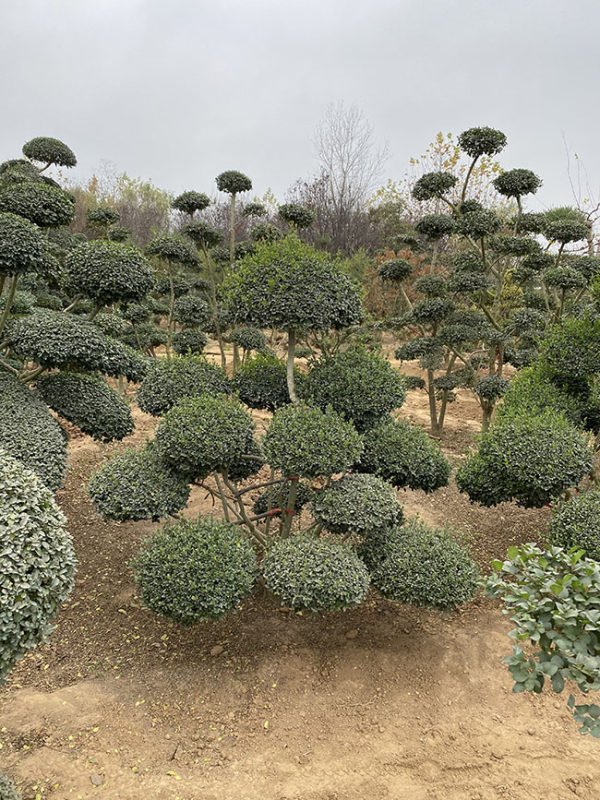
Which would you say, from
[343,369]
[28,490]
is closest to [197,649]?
[28,490]

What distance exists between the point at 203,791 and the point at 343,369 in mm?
2794

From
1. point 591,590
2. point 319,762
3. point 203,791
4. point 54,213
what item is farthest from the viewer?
point 54,213

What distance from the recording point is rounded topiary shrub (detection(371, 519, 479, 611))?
3.73 meters

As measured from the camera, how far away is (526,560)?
2232 millimetres

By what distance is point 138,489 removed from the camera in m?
3.78

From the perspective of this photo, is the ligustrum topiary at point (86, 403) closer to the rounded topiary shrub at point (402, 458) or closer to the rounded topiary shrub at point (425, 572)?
the rounded topiary shrub at point (402, 458)

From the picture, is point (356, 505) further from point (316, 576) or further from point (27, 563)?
point (27, 563)

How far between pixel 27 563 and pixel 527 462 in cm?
340

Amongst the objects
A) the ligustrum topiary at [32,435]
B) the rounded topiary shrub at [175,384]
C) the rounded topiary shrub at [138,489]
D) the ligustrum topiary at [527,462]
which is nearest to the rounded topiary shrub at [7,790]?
the rounded topiary shrub at [138,489]

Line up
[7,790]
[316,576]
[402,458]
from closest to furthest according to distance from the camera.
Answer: [7,790] < [316,576] < [402,458]

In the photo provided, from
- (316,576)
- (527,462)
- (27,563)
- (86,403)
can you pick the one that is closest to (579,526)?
(527,462)

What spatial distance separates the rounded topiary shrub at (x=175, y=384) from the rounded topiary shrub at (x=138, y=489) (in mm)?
435

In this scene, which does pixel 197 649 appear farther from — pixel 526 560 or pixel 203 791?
pixel 526 560

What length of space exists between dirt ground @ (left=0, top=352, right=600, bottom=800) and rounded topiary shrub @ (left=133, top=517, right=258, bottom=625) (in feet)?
2.09
